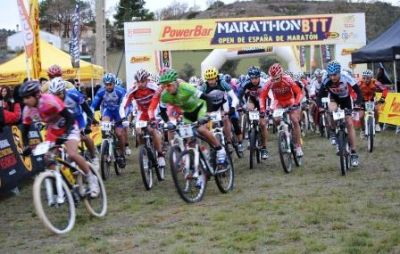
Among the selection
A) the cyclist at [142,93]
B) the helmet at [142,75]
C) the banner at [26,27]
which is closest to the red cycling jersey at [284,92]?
the cyclist at [142,93]

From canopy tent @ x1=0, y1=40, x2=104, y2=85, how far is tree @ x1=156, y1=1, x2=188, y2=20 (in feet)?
212

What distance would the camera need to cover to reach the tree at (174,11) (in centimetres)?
8905

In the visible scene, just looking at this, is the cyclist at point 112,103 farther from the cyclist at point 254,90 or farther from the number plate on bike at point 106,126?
the cyclist at point 254,90

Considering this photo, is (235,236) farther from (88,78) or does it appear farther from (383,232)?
(88,78)

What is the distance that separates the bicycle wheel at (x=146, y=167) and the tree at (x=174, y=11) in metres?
78.2

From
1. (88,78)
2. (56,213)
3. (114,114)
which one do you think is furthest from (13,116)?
(88,78)

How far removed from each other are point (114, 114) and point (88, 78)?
1133cm

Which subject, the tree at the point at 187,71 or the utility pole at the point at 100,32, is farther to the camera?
the tree at the point at 187,71

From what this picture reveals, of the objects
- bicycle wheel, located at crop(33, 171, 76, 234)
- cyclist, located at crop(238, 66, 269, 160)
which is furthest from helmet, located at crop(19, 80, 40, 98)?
cyclist, located at crop(238, 66, 269, 160)

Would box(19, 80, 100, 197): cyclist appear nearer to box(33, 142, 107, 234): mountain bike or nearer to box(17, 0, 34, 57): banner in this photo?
box(33, 142, 107, 234): mountain bike

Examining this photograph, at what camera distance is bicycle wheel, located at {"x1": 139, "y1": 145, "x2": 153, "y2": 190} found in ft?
33.5

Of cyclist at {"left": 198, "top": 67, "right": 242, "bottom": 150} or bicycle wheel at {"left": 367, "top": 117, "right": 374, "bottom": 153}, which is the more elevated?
cyclist at {"left": 198, "top": 67, "right": 242, "bottom": 150}

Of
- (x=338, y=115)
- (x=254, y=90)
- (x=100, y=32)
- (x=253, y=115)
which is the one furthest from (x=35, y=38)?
(x=100, y=32)

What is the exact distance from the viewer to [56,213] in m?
7.62
